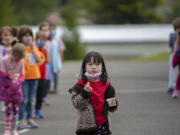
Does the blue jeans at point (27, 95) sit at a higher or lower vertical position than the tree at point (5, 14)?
lower

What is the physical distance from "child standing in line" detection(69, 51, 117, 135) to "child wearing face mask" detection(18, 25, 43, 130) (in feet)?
9.72

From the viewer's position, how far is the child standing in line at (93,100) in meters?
6.39

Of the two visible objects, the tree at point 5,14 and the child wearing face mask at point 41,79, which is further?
the tree at point 5,14

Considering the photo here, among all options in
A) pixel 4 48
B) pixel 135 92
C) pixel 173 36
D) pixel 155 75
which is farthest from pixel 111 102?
pixel 155 75

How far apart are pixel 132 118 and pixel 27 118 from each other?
81.3 inches

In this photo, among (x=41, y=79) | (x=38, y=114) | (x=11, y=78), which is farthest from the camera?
(x=38, y=114)

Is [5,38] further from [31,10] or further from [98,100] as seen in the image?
[31,10]

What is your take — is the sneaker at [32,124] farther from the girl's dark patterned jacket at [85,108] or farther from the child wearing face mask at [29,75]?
the girl's dark patterned jacket at [85,108]

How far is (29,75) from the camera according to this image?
367 inches

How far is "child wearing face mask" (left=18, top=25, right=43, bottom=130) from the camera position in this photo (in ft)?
30.6

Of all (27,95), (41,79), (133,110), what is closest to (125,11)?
(133,110)

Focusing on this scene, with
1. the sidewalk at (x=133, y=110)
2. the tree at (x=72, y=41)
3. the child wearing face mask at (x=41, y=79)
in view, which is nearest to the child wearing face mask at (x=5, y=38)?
Answer: the child wearing face mask at (x=41, y=79)

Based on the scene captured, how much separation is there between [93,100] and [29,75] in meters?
3.06

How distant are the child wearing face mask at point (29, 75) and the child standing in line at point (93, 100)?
9.72ft
